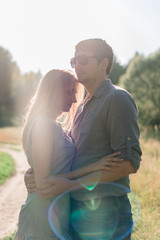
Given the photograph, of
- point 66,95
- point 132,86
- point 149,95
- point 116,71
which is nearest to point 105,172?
point 66,95

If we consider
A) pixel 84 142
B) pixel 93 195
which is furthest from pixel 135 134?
pixel 93 195

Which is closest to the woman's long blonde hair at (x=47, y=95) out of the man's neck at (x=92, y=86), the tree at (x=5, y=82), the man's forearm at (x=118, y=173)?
the man's neck at (x=92, y=86)

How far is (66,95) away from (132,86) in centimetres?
2090

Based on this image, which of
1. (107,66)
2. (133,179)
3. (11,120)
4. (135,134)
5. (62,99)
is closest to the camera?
(135,134)

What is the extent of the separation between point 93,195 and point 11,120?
4479 centimetres

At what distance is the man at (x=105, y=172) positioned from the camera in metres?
2.12

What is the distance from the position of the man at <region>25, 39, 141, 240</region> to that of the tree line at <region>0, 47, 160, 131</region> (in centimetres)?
187

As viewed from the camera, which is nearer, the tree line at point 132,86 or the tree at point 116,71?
the tree line at point 132,86

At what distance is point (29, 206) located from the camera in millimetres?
2316

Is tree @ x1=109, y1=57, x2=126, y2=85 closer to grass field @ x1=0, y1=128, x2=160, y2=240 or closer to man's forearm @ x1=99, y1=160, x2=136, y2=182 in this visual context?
grass field @ x1=0, y1=128, x2=160, y2=240

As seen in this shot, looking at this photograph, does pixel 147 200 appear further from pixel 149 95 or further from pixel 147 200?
pixel 149 95

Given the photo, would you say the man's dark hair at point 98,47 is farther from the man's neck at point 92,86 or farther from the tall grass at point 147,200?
the tall grass at point 147,200

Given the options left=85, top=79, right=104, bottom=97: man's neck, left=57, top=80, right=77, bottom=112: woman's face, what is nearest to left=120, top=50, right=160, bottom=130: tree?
left=85, top=79, right=104, bottom=97: man's neck

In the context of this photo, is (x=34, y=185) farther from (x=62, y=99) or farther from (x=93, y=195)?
(x=62, y=99)
